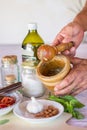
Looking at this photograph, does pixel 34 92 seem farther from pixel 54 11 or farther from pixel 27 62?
pixel 54 11

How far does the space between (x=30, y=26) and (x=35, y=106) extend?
1.00ft

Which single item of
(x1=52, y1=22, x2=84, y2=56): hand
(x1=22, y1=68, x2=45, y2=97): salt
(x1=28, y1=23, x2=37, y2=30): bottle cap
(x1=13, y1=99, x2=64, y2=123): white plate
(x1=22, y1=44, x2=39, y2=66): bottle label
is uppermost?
(x1=28, y1=23, x2=37, y2=30): bottle cap

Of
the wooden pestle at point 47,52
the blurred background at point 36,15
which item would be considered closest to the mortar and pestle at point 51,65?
the wooden pestle at point 47,52

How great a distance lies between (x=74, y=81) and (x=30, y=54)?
0.62 ft

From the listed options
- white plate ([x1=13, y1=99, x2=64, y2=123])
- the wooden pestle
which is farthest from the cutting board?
the wooden pestle

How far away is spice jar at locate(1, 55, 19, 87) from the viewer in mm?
902

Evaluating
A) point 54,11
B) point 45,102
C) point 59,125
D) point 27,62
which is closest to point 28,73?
point 27,62

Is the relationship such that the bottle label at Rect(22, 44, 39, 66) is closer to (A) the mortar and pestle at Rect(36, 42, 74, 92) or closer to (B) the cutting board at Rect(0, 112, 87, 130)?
(A) the mortar and pestle at Rect(36, 42, 74, 92)

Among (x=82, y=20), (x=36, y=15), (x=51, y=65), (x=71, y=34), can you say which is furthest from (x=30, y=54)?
(x=36, y=15)

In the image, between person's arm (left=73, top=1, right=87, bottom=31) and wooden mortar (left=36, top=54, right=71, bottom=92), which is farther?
person's arm (left=73, top=1, right=87, bottom=31)

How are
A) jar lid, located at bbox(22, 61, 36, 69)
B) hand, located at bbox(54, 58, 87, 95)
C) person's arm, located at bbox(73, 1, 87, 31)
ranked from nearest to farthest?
1. hand, located at bbox(54, 58, 87, 95)
2. jar lid, located at bbox(22, 61, 36, 69)
3. person's arm, located at bbox(73, 1, 87, 31)

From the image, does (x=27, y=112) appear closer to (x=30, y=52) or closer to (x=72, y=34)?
(x=30, y=52)

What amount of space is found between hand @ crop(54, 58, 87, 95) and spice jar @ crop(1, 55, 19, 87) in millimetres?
207

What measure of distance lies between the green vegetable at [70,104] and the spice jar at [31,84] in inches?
3.4
